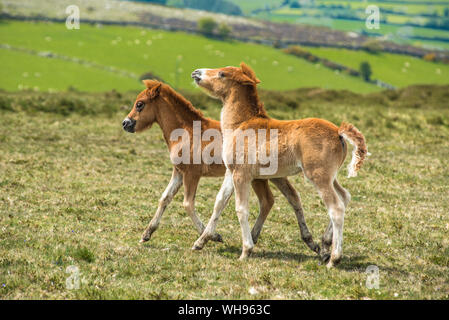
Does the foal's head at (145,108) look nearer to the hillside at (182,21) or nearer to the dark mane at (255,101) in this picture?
the dark mane at (255,101)

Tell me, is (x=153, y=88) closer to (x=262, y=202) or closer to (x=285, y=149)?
(x=262, y=202)

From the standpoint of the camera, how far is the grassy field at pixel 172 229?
770cm

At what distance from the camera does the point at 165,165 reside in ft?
60.0

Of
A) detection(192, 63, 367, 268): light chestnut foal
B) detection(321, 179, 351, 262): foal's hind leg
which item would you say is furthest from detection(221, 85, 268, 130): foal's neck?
detection(321, 179, 351, 262): foal's hind leg

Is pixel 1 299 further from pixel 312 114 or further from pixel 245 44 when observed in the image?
pixel 245 44

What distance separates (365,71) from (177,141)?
57484 millimetres

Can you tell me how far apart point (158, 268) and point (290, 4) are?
101 metres

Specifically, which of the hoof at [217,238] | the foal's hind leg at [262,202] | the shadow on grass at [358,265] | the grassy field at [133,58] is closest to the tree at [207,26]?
the grassy field at [133,58]

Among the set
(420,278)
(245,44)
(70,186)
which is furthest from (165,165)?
(245,44)

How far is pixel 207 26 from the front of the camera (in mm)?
78125

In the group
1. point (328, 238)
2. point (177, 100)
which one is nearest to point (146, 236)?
point (177, 100)

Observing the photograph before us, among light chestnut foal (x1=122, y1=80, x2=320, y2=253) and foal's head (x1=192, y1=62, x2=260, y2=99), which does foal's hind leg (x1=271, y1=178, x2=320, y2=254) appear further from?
foal's head (x1=192, y1=62, x2=260, y2=99)

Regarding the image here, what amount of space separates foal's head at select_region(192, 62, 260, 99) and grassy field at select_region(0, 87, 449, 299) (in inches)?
111

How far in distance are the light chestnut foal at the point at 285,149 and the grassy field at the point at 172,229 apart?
0.71 metres
